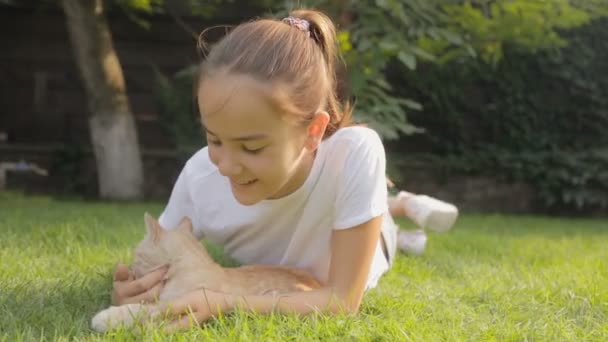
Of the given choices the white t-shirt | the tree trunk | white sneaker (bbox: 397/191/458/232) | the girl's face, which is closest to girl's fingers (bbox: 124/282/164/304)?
the girl's face

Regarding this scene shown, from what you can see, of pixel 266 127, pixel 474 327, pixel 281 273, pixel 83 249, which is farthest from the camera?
pixel 83 249

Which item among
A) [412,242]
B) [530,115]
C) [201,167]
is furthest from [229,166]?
[530,115]

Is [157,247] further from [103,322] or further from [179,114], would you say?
[179,114]

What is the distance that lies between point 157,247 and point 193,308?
34 centimetres

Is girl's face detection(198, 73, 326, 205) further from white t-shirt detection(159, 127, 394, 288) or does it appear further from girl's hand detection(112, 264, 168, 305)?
girl's hand detection(112, 264, 168, 305)

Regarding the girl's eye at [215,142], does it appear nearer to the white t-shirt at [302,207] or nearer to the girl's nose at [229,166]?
the girl's nose at [229,166]

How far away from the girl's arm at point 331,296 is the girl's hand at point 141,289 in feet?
0.56

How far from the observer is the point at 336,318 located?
1.88m

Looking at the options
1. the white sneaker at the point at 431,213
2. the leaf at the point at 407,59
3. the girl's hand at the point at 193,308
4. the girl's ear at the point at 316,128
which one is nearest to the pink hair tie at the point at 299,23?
the girl's ear at the point at 316,128

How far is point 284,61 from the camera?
188cm

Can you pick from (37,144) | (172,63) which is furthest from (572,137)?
(37,144)

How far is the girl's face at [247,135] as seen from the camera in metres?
1.79

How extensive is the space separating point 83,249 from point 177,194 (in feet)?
2.23

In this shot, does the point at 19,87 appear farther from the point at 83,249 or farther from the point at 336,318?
the point at 336,318
